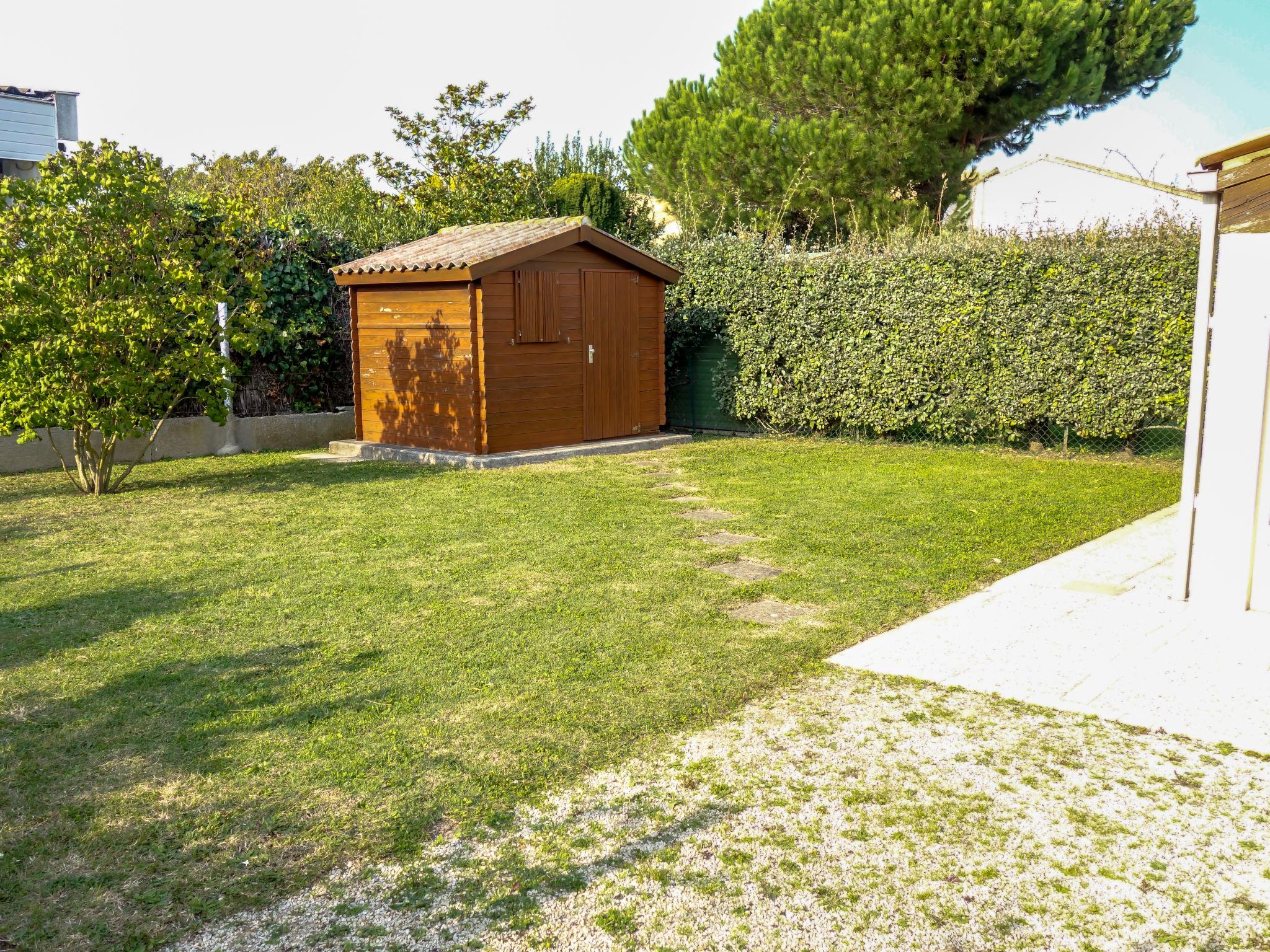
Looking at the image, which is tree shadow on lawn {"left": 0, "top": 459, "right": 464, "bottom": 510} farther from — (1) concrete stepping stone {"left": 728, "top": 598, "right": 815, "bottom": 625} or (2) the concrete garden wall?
(1) concrete stepping stone {"left": 728, "top": 598, "right": 815, "bottom": 625}

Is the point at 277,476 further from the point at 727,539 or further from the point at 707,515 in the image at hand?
the point at 727,539

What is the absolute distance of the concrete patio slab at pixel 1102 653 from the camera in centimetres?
438

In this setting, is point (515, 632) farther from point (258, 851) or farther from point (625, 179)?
point (625, 179)

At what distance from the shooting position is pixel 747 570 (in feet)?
22.5

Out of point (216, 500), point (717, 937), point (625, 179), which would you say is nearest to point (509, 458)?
point (216, 500)

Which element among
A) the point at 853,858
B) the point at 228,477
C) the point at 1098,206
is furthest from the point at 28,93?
the point at 853,858

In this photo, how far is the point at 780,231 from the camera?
16.8 meters

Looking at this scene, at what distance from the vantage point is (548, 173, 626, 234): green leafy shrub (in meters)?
21.7

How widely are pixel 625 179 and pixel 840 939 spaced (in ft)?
89.6

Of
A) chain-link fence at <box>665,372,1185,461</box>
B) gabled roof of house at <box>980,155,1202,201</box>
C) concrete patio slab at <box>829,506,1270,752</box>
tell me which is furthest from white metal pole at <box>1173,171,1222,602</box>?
chain-link fence at <box>665,372,1185,461</box>

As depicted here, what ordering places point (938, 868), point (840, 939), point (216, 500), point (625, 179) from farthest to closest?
point (625, 179) < point (216, 500) < point (938, 868) < point (840, 939)

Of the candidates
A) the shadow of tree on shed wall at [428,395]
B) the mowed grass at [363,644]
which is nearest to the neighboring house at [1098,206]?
the mowed grass at [363,644]

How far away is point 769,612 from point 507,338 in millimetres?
7208

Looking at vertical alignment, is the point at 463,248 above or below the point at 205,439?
above
